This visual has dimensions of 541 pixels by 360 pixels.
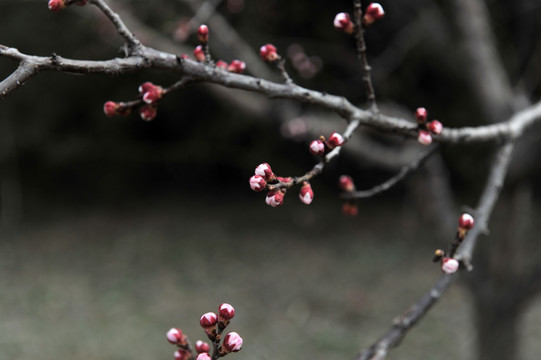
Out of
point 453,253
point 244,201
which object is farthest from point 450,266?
point 244,201

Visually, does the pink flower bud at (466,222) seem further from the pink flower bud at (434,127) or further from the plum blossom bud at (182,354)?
the plum blossom bud at (182,354)

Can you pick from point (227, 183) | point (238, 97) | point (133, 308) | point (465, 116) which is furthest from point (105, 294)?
point (465, 116)

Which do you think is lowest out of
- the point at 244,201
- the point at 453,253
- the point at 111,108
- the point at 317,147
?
the point at 453,253

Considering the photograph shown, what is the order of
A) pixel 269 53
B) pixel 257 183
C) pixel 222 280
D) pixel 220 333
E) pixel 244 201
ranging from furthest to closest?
pixel 244 201 < pixel 222 280 < pixel 269 53 < pixel 220 333 < pixel 257 183

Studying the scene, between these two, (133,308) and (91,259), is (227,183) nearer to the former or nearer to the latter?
(91,259)

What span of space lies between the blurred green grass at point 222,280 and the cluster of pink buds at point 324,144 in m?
3.64

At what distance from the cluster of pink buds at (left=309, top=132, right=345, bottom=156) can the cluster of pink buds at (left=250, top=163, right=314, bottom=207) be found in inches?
2.6

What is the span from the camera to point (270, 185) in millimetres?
906

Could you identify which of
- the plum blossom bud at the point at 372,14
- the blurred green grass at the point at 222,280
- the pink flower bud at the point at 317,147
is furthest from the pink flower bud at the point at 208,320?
the blurred green grass at the point at 222,280

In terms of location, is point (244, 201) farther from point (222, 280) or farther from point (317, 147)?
point (317, 147)

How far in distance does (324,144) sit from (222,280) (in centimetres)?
570

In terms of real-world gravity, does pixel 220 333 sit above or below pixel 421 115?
below

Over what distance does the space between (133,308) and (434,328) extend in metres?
3.05

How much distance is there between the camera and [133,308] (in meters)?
5.91
